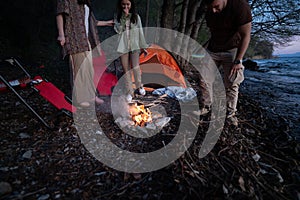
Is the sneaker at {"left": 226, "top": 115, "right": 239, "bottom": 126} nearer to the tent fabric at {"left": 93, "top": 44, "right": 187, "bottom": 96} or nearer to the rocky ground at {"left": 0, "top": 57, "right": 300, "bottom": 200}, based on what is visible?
the rocky ground at {"left": 0, "top": 57, "right": 300, "bottom": 200}

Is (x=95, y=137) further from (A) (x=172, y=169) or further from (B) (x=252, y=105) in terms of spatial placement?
(B) (x=252, y=105)

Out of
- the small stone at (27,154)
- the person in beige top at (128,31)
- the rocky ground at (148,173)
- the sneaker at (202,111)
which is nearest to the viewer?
the rocky ground at (148,173)

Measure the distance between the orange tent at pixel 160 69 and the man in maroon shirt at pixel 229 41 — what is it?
1609 mm

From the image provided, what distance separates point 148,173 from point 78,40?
235 centimetres

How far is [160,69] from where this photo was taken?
191 inches

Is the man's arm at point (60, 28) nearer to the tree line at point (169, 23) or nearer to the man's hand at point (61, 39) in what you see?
the man's hand at point (61, 39)

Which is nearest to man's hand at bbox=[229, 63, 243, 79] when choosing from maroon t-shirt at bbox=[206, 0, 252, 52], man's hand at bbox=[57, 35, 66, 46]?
maroon t-shirt at bbox=[206, 0, 252, 52]

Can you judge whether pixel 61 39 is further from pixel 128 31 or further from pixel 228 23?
pixel 228 23

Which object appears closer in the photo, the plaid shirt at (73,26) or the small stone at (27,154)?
the small stone at (27,154)

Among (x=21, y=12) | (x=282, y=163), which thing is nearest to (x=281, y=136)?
(x=282, y=163)

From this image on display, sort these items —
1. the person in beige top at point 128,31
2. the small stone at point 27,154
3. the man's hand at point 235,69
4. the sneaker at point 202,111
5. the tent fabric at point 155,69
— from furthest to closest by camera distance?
the tent fabric at point 155,69
the person in beige top at point 128,31
the sneaker at point 202,111
the man's hand at point 235,69
the small stone at point 27,154

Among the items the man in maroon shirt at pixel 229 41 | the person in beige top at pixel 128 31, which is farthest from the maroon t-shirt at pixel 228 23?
the person in beige top at pixel 128 31

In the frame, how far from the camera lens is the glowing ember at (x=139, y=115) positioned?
3012 mm

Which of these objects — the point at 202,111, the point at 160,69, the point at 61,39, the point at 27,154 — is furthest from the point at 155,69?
the point at 27,154
